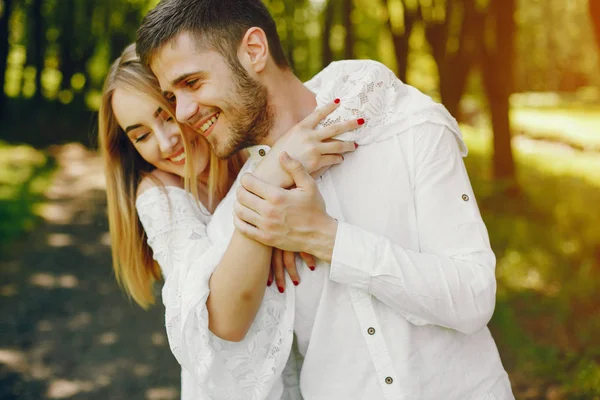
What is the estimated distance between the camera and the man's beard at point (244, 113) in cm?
223

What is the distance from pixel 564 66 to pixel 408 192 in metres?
38.5

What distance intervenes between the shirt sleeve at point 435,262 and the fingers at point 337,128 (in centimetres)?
26

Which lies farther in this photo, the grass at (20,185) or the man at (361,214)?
the grass at (20,185)

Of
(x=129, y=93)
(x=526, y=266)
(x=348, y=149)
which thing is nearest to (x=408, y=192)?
(x=348, y=149)

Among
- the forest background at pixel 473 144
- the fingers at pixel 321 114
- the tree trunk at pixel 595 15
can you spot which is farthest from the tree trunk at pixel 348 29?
the fingers at pixel 321 114

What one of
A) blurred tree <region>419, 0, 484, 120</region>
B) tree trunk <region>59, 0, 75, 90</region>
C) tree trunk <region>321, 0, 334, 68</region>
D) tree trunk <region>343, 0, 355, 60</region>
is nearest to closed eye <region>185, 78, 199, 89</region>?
blurred tree <region>419, 0, 484, 120</region>

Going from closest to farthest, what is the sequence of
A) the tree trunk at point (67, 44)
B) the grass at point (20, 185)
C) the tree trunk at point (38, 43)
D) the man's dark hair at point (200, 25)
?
1. the man's dark hair at point (200, 25)
2. the grass at point (20, 185)
3. the tree trunk at point (38, 43)
4. the tree trunk at point (67, 44)

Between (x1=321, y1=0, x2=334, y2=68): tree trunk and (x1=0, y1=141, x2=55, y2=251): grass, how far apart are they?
7000 millimetres

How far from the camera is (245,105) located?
224 centimetres

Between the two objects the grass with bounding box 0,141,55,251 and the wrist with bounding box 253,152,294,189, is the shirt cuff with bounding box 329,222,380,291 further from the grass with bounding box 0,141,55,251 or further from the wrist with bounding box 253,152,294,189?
the grass with bounding box 0,141,55,251

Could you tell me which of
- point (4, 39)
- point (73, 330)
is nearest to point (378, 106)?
point (73, 330)

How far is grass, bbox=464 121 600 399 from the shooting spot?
510cm

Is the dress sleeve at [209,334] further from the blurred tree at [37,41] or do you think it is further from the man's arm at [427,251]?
the blurred tree at [37,41]

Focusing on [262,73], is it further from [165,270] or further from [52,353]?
[52,353]
